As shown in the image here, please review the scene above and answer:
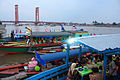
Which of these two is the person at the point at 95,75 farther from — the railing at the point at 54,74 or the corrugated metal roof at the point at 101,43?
the railing at the point at 54,74

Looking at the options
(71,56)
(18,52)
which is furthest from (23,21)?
(71,56)

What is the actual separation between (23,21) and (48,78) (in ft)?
227

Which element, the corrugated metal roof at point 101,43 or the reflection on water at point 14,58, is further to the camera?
the reflection on water at point 14,58

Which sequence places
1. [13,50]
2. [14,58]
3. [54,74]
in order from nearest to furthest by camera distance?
[54,74] → [14,58] → [13,50]

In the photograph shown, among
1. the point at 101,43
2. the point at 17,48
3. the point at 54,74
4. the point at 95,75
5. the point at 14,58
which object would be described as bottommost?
the point at 14,58

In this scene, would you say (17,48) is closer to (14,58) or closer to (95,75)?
(14,58)

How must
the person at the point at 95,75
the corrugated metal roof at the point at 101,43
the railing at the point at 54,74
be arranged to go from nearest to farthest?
the corrugated metal roof at the point at 101,43 < the person at the point at 95,75 < the railing at the point at 54,74

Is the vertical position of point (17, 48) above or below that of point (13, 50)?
above

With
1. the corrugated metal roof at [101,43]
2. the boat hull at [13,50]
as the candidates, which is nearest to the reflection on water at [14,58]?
the boat hull at [13,50]

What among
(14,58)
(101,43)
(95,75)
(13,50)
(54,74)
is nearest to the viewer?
(95,75)

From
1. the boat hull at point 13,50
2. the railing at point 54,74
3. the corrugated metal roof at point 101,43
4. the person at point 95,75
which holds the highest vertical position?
the corrugated metal roof at point 101,43

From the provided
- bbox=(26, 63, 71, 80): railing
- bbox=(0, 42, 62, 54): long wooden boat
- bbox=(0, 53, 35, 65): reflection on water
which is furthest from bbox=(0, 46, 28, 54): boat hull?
bbox=(26, 63, 71, 80): railing

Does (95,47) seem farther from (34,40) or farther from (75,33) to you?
(75,33)

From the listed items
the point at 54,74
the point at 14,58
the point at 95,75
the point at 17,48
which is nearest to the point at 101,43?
the point at 95,75
